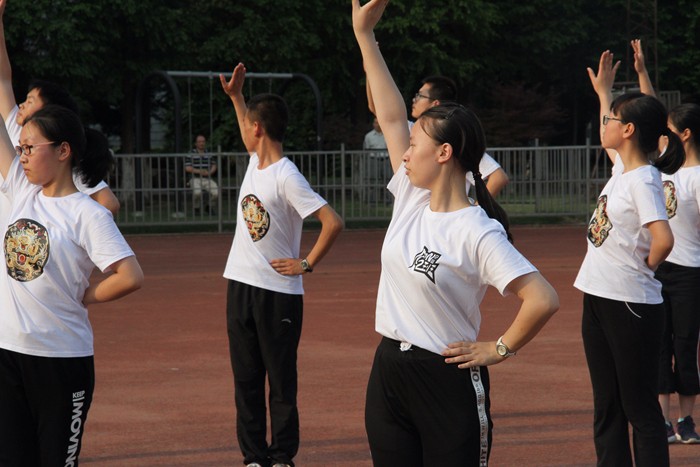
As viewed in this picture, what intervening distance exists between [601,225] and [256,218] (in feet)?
6.43

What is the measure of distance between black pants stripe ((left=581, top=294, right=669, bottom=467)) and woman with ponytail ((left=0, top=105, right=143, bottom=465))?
235 centimetres

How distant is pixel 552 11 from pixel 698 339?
35.2 m

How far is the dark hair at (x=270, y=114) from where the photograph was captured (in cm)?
676

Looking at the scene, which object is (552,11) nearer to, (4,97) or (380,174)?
(380,174)

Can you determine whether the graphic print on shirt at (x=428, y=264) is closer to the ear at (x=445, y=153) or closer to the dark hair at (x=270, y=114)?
the ear at (x=445, y=153)

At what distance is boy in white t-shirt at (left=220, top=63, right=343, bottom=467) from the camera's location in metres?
6.55

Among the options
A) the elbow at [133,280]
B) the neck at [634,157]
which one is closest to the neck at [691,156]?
the neck at [634,157]

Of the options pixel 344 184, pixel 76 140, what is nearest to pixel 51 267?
pixel 76 140

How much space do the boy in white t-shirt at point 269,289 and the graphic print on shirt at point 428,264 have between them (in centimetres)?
255

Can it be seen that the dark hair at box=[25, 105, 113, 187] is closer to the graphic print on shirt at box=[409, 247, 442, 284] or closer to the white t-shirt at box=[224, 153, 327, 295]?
the graphic print on shirt at box=[409, 247, 442, 284]

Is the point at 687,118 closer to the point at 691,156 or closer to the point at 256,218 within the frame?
the point at 691,156

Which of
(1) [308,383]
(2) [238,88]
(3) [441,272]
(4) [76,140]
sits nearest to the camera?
(3) [441,272]

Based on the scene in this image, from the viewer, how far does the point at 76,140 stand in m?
4.63

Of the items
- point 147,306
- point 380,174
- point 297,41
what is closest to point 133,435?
point 147,306
